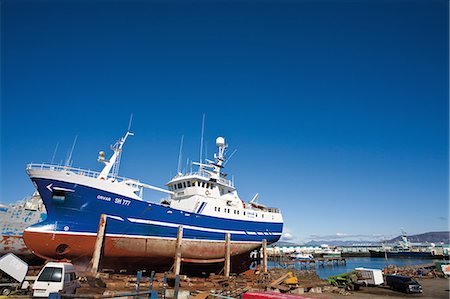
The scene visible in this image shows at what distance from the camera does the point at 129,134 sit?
25.4 metres

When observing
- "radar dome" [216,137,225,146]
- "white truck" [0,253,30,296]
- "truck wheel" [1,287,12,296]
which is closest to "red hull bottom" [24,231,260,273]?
"white truck" [0,253,30,296]

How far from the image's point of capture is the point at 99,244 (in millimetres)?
20016

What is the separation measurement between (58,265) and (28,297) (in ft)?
8.70

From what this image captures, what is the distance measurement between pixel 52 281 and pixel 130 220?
9977 millimetres

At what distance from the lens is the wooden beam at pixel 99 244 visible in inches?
770

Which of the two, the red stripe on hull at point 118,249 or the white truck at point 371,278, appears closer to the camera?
the red stripe on hull at point 118,249

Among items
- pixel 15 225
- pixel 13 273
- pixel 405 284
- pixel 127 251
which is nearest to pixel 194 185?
pixel 127 251

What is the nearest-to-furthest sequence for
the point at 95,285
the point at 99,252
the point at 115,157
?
1. the point at 95,285
2. the point at 99,252
3. the point at 115,157

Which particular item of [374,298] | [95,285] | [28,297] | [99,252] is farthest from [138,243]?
[374,298]

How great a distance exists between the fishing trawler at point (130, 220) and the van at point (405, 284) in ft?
46.7

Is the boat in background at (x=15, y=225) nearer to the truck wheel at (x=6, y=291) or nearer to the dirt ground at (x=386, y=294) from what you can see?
the truck wheel at (x=6, y=291)

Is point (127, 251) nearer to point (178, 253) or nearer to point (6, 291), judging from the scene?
point (178, 253)

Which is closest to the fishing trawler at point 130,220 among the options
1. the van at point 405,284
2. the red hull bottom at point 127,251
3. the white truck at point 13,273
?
the red hull bottom at point 127,251

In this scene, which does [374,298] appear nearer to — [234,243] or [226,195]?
[234,243]
